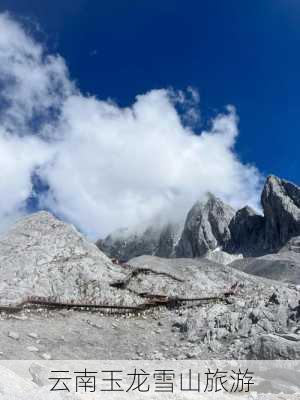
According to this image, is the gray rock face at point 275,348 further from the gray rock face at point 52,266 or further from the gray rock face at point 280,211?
the gray rock face at point 280,211

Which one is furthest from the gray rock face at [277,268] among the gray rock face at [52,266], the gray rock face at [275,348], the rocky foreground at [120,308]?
the gray rock face at [275,348]

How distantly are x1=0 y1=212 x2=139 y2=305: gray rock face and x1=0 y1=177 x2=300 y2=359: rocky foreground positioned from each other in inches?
2.8

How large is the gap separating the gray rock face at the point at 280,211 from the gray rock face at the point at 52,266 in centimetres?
14912

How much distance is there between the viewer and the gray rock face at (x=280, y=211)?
18212 cm

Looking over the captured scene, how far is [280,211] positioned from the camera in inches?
7382

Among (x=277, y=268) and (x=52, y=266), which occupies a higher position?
(x=277, y=268)

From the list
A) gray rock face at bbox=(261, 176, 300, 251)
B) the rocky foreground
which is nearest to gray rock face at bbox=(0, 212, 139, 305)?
the rocky foreground

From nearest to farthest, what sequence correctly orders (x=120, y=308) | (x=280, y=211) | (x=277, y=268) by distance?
(x=120, y=308) → (x=277, y=268) → (x=280, y=211)

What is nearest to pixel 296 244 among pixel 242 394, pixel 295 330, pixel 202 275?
pixel 202 275

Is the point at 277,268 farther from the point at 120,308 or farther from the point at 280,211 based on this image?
the point at 280,211

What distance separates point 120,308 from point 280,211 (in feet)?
538

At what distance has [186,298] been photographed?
1484 inches

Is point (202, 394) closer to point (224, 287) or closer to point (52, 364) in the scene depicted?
point (52, 364)

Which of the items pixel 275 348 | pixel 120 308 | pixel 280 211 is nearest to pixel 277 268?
pixel 120 308
